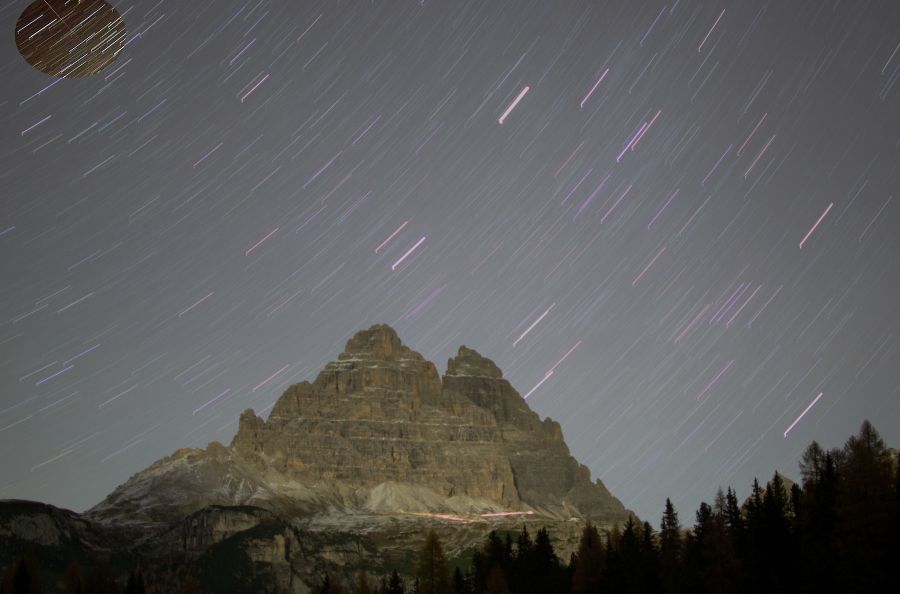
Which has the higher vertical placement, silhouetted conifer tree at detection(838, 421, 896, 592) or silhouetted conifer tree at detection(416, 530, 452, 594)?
silhouetted conifer tree at detection(416, 530, 452, 594)

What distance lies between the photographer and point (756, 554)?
90.5 m

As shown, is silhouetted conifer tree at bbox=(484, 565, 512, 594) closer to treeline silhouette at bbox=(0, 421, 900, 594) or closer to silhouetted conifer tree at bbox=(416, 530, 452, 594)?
treeline silhouette at bbox=(0, 421, 900, 594)

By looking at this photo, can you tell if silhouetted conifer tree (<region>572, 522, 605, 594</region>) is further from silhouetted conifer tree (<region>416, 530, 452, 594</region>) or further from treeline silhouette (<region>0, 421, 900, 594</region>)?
silhouetted conifer tree (<region>416, 530, 452, 594</region>)

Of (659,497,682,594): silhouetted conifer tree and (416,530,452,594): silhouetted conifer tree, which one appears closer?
(659,497,682,594): silhouetted conifer tree

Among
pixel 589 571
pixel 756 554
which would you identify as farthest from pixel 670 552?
pixel 756 554

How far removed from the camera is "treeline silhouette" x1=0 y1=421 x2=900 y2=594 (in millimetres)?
81562

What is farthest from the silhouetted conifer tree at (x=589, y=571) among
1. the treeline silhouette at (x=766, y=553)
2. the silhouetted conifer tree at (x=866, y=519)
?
the silhouetted conifer tree at (x=866, y=519)

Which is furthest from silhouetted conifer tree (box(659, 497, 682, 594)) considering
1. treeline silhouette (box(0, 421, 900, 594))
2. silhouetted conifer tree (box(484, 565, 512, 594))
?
silhouetted conifer tree (box(484, 565, 512, 594))

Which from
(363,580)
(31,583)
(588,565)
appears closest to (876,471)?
(588,565)

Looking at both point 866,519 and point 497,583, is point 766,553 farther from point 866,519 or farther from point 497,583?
point 497,583

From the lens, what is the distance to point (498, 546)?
455 feet

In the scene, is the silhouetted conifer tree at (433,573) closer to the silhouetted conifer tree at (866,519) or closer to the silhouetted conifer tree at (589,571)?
the silhouetted conifer tree at (589,571)

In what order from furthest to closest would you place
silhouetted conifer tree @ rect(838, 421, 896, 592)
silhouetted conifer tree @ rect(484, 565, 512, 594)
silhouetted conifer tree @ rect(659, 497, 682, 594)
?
silhouetted conifer tree @ rect(484, 565, 512, 594) → silhouetted conifer tree @ rect(659, 497, 682, 594) → silhouetted conifer tree @ rect(838, 421, 896, 592)

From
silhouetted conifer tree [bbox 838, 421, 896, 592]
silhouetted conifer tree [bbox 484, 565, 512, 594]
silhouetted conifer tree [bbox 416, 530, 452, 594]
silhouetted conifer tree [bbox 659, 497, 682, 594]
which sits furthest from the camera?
silhouetted conifer tree [bbox 416, 530, 452, 594]
